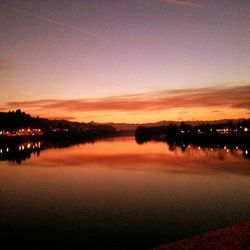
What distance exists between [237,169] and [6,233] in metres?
35.1

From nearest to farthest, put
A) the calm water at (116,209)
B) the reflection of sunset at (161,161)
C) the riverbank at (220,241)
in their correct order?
1. the riverbank at (220,241)
2. the calm water at (116,209)
3. the reflection of sunset at (161,161)

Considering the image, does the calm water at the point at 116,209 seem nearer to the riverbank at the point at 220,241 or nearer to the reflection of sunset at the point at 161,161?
the riverbank at the point at 220,241

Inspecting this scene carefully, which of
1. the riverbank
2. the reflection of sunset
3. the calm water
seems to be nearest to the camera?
the riverbank

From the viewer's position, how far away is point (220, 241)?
1345cm

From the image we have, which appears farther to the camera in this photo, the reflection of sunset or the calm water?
the reflection of sunset

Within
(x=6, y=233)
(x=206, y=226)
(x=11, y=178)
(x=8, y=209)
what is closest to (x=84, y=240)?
(x=6, y=233)

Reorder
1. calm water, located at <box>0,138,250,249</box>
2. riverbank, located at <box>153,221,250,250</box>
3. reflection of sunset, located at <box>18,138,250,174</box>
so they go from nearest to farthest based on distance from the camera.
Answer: riverbank, located at <box>153,221,250,250</box>
calm water, located at <box>0,138,250,249</box>
reflection of sunset, located at <box>18,138,250,174</box>

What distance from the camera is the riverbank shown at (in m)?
12.8

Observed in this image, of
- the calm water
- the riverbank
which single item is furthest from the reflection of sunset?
the riverbank

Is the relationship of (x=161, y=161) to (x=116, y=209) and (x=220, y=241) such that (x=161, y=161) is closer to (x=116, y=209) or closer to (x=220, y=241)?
(x=116, y=209)

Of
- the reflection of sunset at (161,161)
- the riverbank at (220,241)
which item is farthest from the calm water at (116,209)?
the reflection of sunset at (161,161)

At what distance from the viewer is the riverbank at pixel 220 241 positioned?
42.0ft

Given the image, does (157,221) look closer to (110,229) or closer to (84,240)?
(110,229)

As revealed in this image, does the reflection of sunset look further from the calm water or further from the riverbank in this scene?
the riverbank
